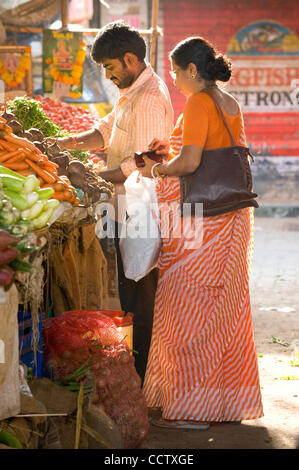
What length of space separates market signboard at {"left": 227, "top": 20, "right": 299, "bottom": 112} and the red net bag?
1158 centimetres

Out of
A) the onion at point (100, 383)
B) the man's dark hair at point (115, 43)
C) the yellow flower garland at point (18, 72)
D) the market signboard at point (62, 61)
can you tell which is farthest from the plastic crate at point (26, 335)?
the yellow flower garland at point (18, 72)

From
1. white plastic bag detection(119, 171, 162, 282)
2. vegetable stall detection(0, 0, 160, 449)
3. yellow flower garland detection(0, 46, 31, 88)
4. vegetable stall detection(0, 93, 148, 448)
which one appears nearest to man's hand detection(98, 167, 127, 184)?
vegetable stall detection(0, 0, 160, 449)

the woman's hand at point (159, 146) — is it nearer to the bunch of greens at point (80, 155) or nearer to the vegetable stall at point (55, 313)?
the vegetable stall at point (55, 313)

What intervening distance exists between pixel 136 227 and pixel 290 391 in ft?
4.93

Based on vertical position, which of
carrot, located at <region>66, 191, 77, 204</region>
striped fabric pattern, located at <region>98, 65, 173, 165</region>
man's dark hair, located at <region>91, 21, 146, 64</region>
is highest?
man's dark hair, located at <region>91, 21, 146, 64</region>

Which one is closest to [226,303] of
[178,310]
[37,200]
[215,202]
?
[178,310]

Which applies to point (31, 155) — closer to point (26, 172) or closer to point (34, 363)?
point (26, 172)

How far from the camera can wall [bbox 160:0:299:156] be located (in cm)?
1455

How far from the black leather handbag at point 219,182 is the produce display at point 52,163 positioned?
505 mm

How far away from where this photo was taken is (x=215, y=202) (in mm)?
4051

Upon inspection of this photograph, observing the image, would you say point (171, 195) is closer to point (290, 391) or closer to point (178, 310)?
point (178, 310)

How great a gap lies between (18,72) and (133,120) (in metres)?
3.63

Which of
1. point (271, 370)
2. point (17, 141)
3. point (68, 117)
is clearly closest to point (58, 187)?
point (17, 141)

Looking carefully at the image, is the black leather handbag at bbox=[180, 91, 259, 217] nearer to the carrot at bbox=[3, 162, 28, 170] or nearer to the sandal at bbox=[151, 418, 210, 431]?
the carrot at bbox=[3, 162, 28, 170]
